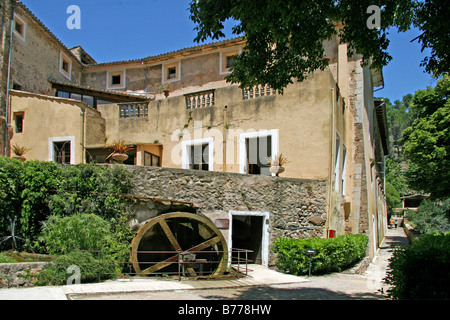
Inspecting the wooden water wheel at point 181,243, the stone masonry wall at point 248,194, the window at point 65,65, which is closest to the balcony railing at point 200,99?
the stone masonry wall at point 248,194

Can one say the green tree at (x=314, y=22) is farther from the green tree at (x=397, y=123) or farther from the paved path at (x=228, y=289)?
the green tree at (x=397, y=123)

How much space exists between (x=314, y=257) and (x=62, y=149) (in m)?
10.5

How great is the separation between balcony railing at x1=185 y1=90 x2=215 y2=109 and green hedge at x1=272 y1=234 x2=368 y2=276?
6121mm

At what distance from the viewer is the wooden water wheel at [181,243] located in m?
10.7

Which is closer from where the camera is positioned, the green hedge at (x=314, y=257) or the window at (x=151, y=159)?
the green hedge at (x=314, y=257)

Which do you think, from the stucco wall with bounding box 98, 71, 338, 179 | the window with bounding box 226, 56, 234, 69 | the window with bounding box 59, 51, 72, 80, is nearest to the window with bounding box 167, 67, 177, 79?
the window with bounding box 226, 56, 234, 69

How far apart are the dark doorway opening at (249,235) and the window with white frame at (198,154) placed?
2530mm

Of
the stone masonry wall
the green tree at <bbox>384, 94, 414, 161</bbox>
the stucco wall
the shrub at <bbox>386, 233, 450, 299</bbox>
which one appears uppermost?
the green tree at <bbox>384, 94, 414, 161</bbox>

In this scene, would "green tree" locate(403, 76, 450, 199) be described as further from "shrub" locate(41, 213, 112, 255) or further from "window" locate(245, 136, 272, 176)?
A: "shrub" locate(41, 213, 112, 255)

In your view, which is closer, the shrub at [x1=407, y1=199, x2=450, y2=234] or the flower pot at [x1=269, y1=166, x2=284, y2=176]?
the flower pot at [x1=269, y1=166, x2=284, y2=176]

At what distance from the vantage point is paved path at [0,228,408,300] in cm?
735

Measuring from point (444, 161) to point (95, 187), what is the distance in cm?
1619

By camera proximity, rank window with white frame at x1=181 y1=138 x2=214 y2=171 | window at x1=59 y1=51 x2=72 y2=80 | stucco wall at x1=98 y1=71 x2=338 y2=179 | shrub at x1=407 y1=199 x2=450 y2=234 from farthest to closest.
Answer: shrub at x1=407 y1=199 x2=450 y2=234 < window at x1=59 y1=51 x2=72 y2=80 < window with white frame at x1=181 y1=138 x2=214 y2=171 < stucco wall at x1=98 y1=71 x2=338 y2=179

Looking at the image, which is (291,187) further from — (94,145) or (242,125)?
(94,145)
